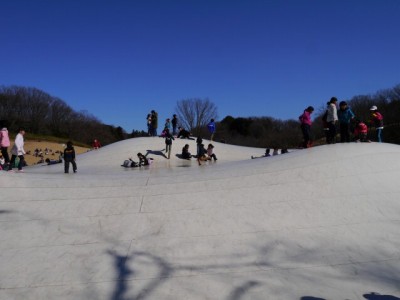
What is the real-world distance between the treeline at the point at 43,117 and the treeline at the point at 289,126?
29240 mm

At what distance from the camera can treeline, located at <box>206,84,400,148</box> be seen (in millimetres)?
53775

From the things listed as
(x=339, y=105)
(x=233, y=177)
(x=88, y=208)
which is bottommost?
(x=88, y=208)

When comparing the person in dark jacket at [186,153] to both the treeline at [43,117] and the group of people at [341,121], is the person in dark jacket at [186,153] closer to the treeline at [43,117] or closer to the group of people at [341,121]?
the group of people at [341,121]

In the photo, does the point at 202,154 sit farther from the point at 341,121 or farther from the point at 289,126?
the point at 289,126

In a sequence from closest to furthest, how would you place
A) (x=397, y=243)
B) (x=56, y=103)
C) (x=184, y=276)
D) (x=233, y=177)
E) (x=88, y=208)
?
(x=184, y=276)
(x=397, y=243)
(x=88, y=208)
(x=233, y=177)
(x=56, y=103)

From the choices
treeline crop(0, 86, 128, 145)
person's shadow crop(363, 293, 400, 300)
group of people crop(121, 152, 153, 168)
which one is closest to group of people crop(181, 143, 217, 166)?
group of people crop(121, 152, 153, 168)

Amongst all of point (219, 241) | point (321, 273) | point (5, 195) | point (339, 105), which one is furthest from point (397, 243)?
point (5, 195)

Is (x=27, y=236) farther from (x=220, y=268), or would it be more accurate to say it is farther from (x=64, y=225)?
(x=220, y=268)

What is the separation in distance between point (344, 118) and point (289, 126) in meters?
68.0

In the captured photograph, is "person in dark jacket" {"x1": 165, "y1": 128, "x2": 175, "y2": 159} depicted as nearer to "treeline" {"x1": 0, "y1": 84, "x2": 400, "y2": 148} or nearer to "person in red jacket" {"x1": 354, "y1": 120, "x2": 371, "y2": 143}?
"person in red jacket" {"x1": 354, "y1": 120, "x2": 371, "y2": 143}

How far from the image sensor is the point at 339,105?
11367 millimetres

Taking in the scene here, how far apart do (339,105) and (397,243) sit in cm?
579

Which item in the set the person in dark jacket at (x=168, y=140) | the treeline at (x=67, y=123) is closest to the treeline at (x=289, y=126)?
the treeline at (x=67, y=123)

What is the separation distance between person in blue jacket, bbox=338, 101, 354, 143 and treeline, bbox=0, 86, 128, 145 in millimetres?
70265
